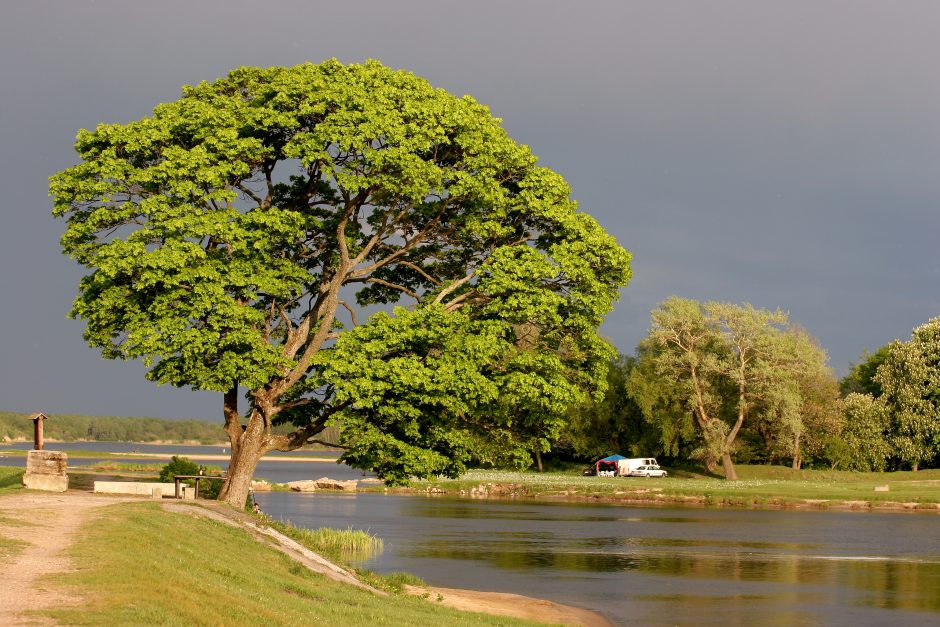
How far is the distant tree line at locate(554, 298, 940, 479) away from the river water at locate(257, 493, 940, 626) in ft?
74.8

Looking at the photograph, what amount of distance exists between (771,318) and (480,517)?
46.9 meters

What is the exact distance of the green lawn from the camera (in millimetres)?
17797

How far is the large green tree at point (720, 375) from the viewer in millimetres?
102688

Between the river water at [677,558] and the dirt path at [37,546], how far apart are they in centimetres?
1567

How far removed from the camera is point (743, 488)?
308ft

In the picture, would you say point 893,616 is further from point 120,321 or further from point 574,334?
point 120,321

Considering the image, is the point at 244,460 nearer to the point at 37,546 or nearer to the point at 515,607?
the point at 515,607

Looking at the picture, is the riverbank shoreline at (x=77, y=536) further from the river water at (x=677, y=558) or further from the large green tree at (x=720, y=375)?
the large green tree at (x=720, y=375)

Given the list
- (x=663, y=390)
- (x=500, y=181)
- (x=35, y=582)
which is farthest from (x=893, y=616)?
(x=663, y=390)

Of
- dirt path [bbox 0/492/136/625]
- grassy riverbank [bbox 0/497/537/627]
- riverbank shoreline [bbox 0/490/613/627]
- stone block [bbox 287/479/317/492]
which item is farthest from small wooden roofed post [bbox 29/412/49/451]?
stone block [bbox 287/479/317/492]

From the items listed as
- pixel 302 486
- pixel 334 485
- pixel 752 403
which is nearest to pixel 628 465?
pixel 752 403

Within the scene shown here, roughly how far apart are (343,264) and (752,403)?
7390cm

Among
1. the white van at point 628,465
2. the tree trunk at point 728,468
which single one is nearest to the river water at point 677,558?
the tree trunk at point 728,468

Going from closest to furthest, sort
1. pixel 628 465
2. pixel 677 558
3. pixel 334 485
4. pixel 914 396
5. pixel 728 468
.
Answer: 1. pixel 677 558
2. pixel 334 485
3. pixel 728 468
4. pixel 914 396
5. pixel 628 465
